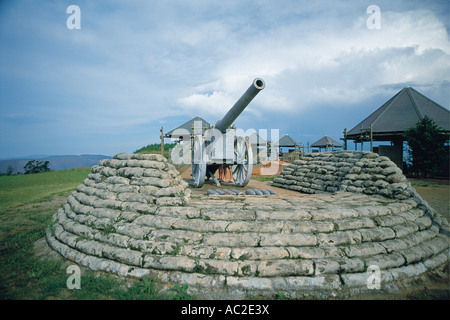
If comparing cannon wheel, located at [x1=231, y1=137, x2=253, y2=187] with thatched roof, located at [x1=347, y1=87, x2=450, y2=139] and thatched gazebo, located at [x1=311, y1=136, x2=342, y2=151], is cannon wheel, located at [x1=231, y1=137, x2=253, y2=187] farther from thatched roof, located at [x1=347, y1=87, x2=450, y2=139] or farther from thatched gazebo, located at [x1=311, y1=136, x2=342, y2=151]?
thatched gazebo, located at [x1=311, y1=136, x2=342, y2=151]

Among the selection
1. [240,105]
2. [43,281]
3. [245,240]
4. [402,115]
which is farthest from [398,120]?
[43,281]

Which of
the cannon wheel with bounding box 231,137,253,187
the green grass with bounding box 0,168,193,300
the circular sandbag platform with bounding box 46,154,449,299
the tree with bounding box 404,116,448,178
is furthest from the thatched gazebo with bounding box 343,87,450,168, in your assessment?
the green grass with bounding box 0,168,193,300

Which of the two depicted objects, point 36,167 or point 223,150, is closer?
point 223,150

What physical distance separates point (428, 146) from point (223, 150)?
45.9 ft

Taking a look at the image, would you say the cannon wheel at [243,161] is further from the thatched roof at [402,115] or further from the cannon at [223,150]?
the thatched roof at [402,115]

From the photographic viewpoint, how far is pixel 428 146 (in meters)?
15.0

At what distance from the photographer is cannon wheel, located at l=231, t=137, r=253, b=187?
8.48 meters

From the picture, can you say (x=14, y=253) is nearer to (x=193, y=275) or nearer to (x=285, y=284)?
(x=193, y=275)

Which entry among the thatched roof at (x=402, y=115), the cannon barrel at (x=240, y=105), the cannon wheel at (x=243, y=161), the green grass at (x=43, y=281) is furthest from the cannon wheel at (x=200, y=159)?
the thatched roof at (x=402, y=115)

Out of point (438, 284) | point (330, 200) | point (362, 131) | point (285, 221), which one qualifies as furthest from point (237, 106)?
point (362, 131)

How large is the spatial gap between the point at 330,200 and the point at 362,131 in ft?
48.1

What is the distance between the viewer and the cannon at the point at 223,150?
26.0 ft

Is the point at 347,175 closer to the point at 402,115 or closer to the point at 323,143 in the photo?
the point at 402,115

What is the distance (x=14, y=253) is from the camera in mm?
4246
